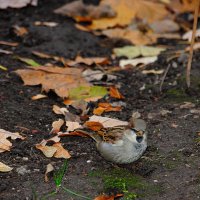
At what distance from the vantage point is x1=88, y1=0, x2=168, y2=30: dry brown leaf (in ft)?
27.1

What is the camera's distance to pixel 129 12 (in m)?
8.48

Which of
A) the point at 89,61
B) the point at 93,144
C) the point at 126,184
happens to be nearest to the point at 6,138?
the point at 93,144

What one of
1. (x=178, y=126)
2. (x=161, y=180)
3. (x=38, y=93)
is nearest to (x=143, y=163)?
(x=161, y=180)

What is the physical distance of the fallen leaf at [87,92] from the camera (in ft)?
19.9

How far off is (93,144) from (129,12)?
3.82 m

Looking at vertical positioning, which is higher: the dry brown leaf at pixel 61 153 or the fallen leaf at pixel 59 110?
the dry brown leaf at pixel 61 153

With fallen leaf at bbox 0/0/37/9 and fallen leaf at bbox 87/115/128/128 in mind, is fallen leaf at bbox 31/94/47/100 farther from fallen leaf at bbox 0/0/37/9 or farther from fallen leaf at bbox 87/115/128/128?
fallen leaf at bbox 0/0/37/9

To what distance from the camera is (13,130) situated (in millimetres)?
5098

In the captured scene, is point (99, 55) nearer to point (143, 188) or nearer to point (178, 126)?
point (178, 126)

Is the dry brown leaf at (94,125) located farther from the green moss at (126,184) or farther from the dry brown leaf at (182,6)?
the dry brown leaf at (182,6)

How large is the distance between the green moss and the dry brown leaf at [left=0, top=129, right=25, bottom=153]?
30.6 inches

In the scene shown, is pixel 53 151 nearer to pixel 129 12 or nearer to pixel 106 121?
pixel 106 121

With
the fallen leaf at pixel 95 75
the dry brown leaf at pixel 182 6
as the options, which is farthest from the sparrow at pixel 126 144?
the dry brown leaf at pixel 182 6

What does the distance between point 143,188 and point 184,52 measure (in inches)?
129
